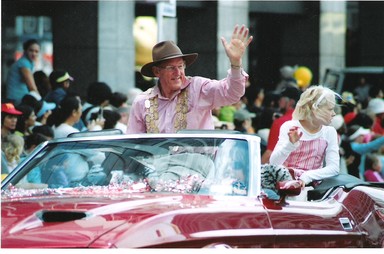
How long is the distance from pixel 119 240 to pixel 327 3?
1824 cm

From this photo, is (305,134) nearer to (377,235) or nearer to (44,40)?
(377,235)

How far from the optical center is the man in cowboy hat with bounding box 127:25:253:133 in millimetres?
8117

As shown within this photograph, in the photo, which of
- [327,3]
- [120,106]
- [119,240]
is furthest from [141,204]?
[327,3]

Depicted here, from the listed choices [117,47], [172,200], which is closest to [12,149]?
[172,200]

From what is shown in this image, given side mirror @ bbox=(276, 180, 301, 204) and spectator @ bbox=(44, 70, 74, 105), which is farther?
spectator @ bbox=(44, 70, 74, 105)

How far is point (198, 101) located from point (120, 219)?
283 cm

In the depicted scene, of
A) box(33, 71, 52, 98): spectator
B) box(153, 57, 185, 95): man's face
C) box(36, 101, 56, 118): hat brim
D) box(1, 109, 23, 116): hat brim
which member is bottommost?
box(36, 101, 56, 118): hat brim

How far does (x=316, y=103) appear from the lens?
8484 mm

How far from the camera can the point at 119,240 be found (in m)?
5.26

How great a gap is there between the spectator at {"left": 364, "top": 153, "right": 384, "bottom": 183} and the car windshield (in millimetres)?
7211

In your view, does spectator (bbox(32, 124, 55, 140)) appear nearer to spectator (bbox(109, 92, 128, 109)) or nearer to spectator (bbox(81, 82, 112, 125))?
spectator (bbox(81, 82, 112, 125))

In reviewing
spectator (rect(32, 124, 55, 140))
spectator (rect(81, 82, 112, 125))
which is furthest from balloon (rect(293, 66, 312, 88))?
spectator (rect(32, 124, 55, 140))

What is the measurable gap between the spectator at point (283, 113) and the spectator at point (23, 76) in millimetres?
3369

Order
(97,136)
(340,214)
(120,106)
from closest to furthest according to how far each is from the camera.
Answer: (340,214), (97,136), (120,106)
